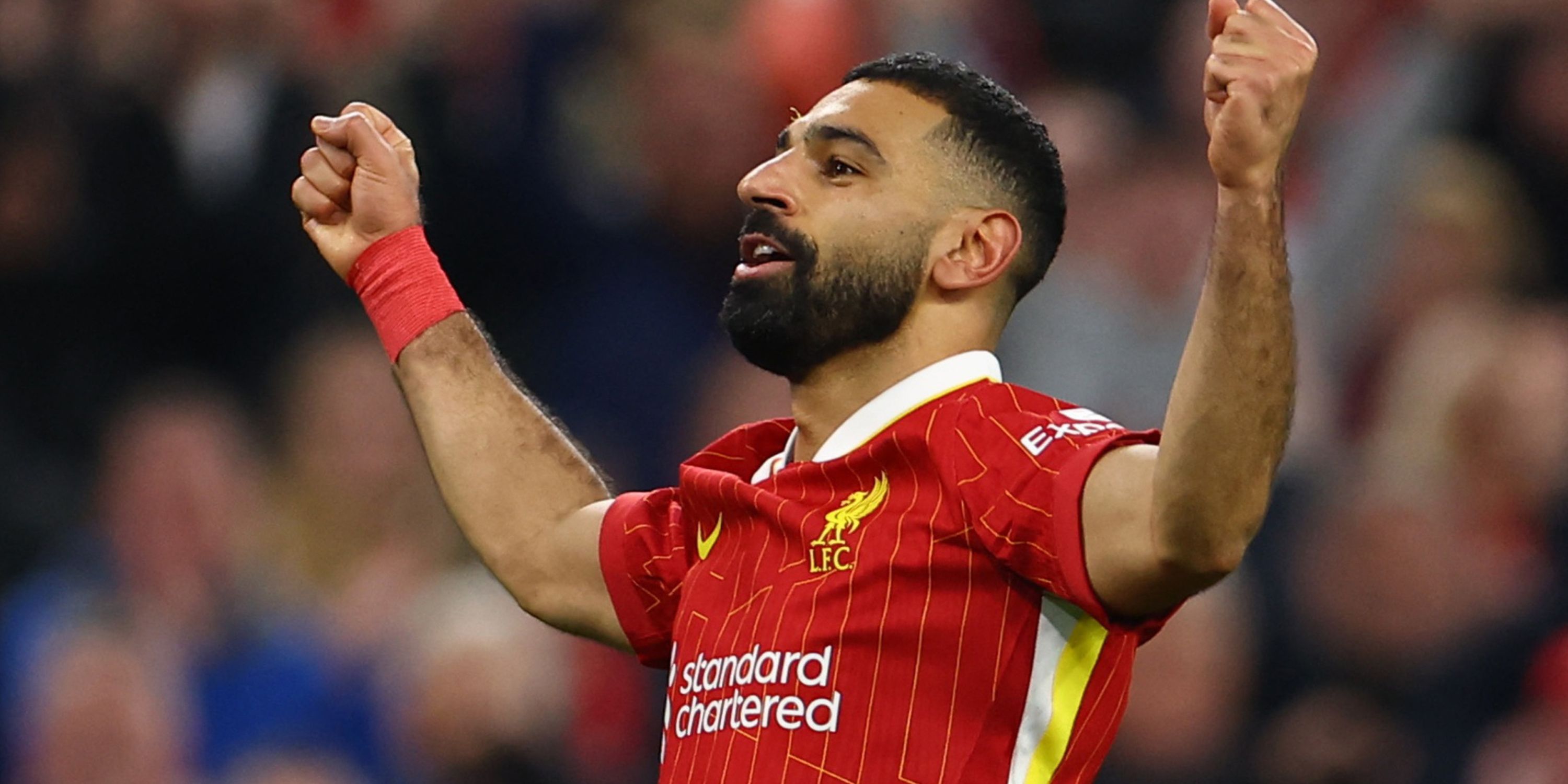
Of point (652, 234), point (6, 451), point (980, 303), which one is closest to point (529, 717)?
point (652, 234)

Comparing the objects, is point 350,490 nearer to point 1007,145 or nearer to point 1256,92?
point 1007,145

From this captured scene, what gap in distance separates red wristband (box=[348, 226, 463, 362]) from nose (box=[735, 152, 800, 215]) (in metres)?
0.55

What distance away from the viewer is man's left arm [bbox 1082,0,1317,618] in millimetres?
2371

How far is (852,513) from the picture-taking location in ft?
9.16

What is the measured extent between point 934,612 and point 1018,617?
0.10 meters

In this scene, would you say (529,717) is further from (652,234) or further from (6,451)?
(6,451)

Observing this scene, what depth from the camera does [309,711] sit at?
550cm

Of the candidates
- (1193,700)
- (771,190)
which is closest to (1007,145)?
(771,190)

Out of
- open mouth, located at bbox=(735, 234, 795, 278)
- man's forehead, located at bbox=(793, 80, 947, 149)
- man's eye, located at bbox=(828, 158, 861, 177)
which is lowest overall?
open mouth, located at bbox=(735, 234, 795, 278)

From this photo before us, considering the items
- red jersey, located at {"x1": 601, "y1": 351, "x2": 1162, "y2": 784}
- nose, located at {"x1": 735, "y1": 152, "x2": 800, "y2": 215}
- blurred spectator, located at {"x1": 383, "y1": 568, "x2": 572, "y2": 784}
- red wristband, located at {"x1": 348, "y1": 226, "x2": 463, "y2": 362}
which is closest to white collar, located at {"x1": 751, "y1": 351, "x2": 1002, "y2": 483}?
red jersey, located at {"x1": 601, "y1": 351, "x2": 1162, "y2": 784}

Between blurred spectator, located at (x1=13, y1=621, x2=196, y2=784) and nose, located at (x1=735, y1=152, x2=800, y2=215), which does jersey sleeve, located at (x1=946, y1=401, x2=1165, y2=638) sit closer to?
nose, located at (x1=735, y1=152, x2=800, y2=215)

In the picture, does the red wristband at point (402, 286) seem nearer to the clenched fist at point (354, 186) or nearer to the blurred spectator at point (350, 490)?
the clenched fist at point (354, 186)

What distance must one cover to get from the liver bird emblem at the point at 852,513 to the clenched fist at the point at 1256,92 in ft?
1.98

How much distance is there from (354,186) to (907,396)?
92cm
